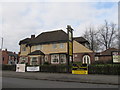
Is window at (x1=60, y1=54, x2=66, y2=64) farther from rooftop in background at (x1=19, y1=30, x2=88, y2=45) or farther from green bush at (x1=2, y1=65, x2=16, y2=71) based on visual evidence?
green bush at (x1=2, y1=65, x2=16, y2=71)

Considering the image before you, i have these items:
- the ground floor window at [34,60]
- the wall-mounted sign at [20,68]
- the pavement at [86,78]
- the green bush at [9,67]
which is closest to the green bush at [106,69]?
the pavement at [86,78]

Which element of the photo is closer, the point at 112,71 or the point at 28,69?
the point at 112,71

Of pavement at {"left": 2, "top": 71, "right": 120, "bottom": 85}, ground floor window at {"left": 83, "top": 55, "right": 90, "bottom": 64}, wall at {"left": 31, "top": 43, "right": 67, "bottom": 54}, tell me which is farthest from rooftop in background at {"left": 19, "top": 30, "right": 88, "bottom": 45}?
pavement at {"left": 2, "top": 71, "right": 120, "bottom": 85}

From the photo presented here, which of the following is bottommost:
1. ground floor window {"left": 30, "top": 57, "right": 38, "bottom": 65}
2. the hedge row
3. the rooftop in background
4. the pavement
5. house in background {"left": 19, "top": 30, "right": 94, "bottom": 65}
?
the pavement

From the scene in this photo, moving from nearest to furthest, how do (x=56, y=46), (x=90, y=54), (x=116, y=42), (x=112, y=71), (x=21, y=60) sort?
(x=112, y=71) < (x=90, y=54) < (x=56, y=46) < (x=21, y=60) < (x=116, y=42)

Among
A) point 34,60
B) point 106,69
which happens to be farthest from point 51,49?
point 106,69

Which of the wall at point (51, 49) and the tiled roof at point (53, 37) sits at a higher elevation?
the tiled roof at point (53, 37)

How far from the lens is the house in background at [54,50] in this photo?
29.6 meters

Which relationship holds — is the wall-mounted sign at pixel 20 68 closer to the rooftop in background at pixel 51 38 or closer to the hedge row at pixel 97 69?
the hedge row at pixel 97 69

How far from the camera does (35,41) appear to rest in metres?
35.4

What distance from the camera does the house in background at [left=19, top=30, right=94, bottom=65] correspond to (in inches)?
1166

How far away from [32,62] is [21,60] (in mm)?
8509

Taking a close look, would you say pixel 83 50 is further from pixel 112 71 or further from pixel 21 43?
pixel 21 43

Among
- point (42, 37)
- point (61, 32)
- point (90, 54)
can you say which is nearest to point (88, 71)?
point (90, 54)
